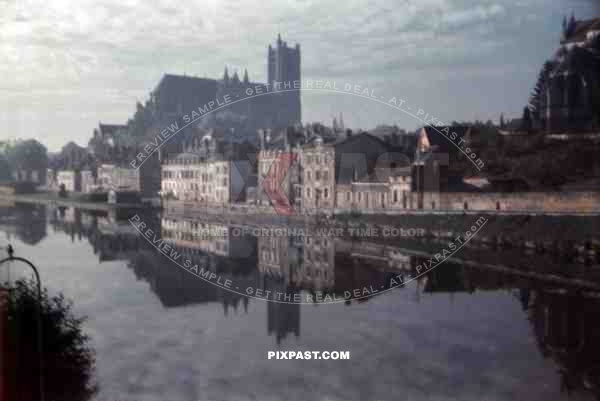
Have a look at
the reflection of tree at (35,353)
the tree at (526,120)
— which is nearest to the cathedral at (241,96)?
the tree at (526,120)

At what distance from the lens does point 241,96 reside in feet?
27.0

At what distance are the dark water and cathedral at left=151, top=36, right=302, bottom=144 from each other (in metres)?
2.24

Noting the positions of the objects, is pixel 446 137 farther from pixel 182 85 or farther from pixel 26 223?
pixel 26 223

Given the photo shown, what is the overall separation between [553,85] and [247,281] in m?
5.16

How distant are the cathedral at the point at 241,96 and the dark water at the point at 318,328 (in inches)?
88.1

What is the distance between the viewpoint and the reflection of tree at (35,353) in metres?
5.11

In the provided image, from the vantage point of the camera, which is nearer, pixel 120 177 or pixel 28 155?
pixel 28 155

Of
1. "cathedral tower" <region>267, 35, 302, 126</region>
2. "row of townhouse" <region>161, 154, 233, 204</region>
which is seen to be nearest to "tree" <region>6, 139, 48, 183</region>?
"row of townhouse" <region>161, 154, 233, 204</region>

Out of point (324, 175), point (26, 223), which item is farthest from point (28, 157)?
point (324, 175)

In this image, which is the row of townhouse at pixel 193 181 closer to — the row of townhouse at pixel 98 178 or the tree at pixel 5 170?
the row of townhouse at pixel 98 178

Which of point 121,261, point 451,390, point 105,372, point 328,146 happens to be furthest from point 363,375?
point 328,146

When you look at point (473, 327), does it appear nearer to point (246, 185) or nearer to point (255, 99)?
point (255, 99)

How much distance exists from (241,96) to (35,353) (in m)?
4.51

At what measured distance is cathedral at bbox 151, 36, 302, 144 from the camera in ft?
24.2
